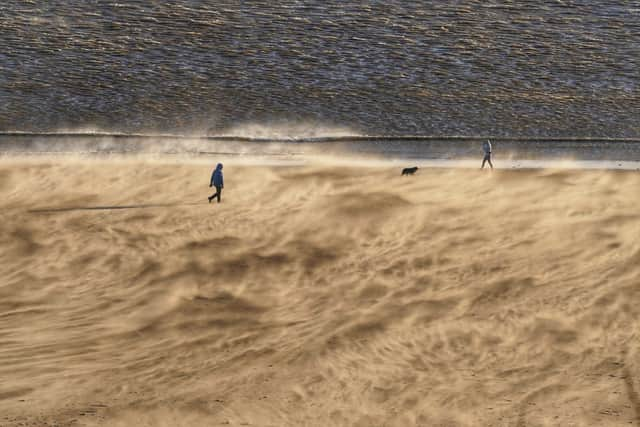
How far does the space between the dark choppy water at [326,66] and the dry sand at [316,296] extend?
5.24 m

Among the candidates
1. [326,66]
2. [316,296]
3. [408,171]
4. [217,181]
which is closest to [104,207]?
[217,181]

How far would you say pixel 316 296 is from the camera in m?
23.4

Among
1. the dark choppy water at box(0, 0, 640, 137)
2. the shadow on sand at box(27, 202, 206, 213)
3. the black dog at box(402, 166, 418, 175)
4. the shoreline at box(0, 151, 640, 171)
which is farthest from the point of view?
the dark choppy water at box(0, 0, 640, 137)

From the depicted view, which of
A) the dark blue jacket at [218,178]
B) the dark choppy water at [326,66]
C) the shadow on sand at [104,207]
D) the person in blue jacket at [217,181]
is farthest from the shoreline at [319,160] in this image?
the shadow on sand at [104,207]

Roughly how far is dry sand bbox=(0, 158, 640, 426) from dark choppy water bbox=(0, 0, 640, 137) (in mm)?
5243

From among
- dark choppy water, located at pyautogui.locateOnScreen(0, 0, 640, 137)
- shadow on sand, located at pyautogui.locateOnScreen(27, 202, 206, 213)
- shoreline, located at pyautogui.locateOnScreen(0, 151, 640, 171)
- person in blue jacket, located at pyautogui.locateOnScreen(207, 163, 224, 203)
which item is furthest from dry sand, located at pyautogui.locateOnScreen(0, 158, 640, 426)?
dark choppy water, located at pyautogui.locateOnScreen(0, 0, 640, 137)

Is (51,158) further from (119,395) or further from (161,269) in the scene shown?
(119,395)

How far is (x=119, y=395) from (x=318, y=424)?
4238 mm

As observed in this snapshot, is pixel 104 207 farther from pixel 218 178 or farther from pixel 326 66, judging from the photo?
pixel 326 66

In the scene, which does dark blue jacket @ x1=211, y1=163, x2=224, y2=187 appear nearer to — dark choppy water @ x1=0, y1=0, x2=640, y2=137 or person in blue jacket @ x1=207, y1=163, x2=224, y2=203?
person in blue jacket @ x1=207, y1=163, x2=224, y2=203

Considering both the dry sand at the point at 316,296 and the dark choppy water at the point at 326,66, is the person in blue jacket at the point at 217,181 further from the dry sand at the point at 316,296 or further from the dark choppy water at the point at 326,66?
the dark choppy water at the point at 326,66

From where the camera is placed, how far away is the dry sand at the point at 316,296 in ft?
65.5

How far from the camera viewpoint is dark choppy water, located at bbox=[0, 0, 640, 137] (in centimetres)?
3466

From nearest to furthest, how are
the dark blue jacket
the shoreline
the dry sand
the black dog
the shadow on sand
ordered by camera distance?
the dry sand → the shadow on sand → the dark blue jacket → the black dog → the shoreline
